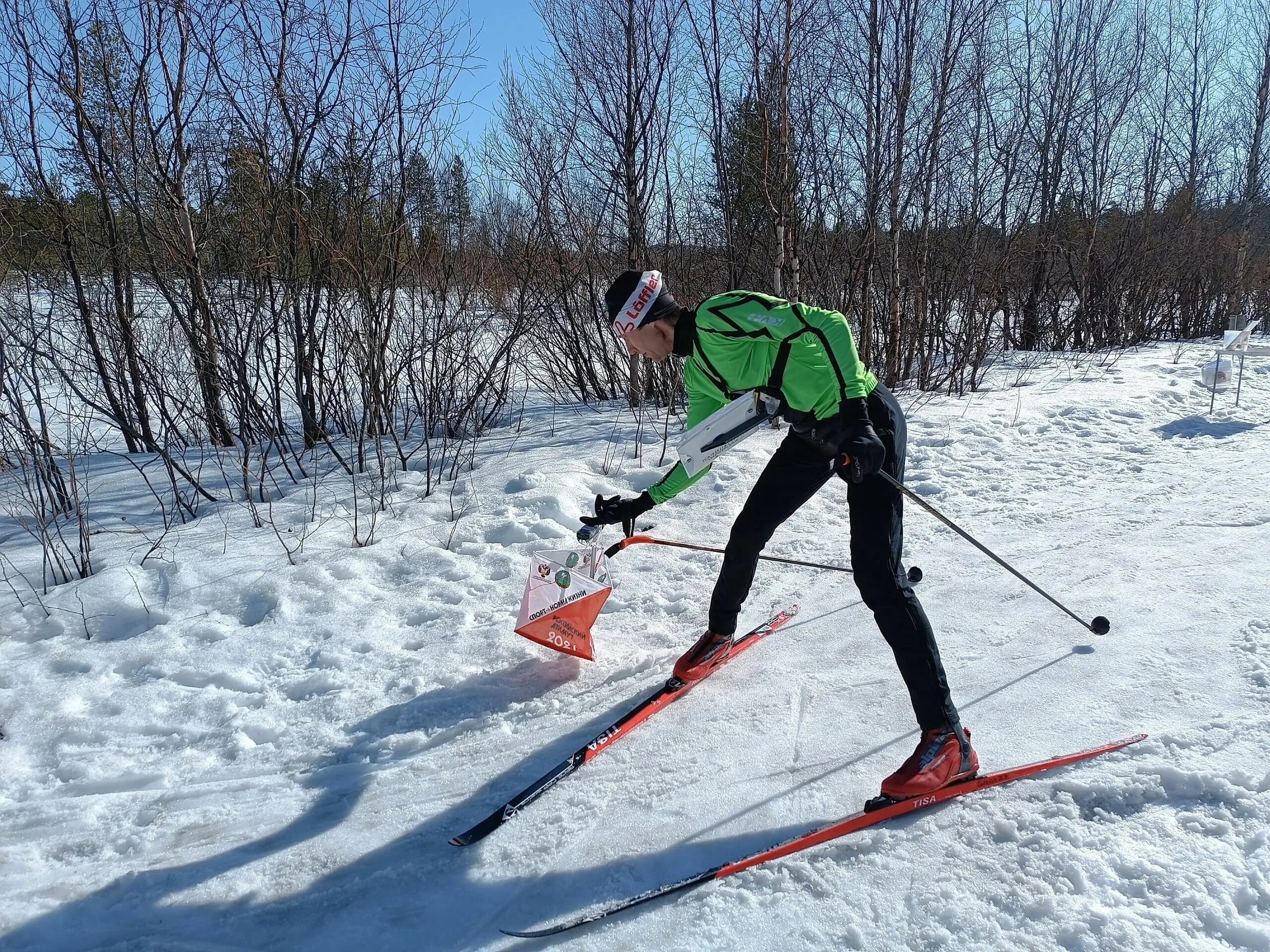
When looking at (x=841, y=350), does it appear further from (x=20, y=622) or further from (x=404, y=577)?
(x=20, y=622)

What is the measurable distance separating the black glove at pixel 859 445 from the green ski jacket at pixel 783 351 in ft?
0.15

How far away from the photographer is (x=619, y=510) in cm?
329

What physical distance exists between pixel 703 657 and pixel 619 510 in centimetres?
72

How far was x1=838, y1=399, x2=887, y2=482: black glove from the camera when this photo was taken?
2.49 m

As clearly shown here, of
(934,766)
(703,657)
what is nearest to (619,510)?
(703,657)

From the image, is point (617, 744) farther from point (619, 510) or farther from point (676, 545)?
point (676, 545)

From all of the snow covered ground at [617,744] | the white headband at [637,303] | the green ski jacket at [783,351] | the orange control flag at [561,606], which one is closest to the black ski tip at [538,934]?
the snow covered ground at [617,744]

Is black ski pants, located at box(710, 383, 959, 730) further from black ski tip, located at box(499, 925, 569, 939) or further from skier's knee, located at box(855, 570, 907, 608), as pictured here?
black ski tip, located at box(499, 925, 569, 939)

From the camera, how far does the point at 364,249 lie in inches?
212

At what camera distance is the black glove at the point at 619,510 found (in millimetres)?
3268

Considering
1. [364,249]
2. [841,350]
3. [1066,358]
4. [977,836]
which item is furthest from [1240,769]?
[1066,358]

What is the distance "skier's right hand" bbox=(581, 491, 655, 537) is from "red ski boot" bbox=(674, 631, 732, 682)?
2.00 ft

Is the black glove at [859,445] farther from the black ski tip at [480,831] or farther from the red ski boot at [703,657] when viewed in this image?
the black ski tip at [480,831]

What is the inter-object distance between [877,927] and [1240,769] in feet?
4.06
